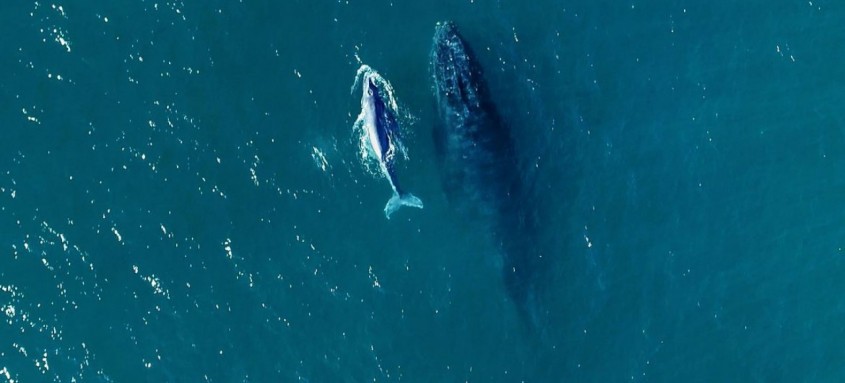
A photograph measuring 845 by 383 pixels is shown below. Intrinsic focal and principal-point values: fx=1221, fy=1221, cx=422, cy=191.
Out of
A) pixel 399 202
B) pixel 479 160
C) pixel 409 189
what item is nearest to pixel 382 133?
pixel 409 189

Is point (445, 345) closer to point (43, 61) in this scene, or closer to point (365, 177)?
point (365, 177)

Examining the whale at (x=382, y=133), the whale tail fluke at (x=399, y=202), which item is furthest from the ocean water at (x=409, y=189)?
the whale at (x=382, y=133)

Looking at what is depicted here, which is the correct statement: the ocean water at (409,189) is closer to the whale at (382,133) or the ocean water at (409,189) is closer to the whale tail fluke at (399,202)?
the whale tail fluke at (399,202)

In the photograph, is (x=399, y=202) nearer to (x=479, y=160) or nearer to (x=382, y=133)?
(x=382, y=133)

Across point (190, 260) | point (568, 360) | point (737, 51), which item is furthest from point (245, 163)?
point (737, 51)

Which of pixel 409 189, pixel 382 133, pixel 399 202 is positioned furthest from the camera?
pixel 409 189

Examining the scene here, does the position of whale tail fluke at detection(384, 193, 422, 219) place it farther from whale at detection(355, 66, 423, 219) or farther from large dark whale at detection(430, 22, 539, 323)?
large dark whale at detection(430, 22, 539, 323)
